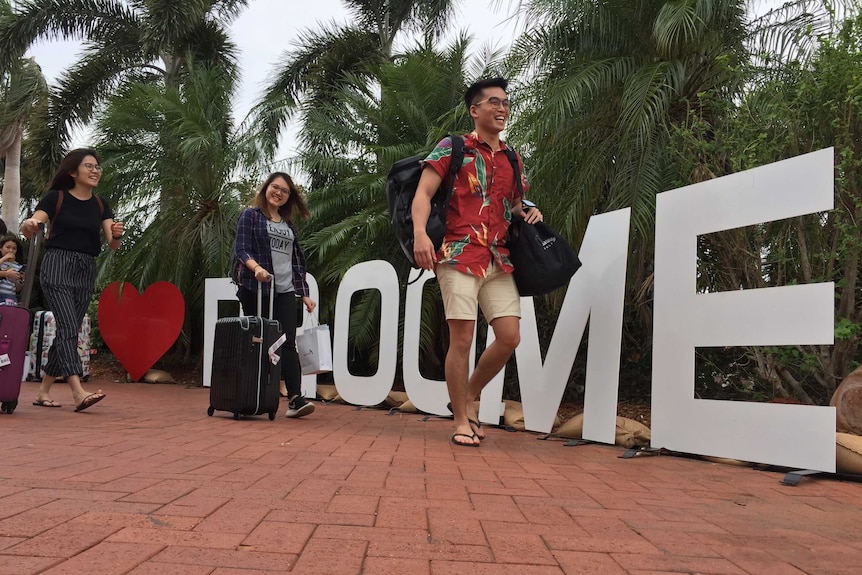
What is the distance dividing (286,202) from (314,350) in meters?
1.16

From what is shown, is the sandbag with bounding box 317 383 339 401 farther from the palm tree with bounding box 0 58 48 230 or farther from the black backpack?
the palm tree with bounding box 0 58 48 230

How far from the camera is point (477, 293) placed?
164 inches

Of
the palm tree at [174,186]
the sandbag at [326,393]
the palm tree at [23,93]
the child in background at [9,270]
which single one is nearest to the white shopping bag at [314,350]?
the sandbag at [326,393]

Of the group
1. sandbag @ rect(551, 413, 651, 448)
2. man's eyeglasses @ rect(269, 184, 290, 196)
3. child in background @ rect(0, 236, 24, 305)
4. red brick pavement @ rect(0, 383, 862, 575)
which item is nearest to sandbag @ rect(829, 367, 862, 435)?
red brick pavement @ rect(0, 383, 862, 575)

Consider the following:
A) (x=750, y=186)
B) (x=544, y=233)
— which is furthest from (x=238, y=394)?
(x=750, y=186)

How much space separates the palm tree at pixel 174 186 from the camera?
35.8 feet

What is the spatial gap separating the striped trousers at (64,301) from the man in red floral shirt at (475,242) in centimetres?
262

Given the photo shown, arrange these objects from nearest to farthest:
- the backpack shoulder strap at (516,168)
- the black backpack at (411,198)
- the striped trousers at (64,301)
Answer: the black backpack at (411,198), the backpack shoulder strap at (516,168), the striped trousers at (64,301)

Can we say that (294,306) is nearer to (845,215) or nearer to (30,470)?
(30,470)

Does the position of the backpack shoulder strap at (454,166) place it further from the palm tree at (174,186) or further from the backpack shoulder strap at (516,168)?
the palm tree at (174,186)

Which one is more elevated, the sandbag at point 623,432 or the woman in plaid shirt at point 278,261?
the woman in plaid shirt at point 278,261

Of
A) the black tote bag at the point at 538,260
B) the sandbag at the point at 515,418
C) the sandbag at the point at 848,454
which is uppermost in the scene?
the black tote bag at the point at 538,260

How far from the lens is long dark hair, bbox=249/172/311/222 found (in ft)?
17.5

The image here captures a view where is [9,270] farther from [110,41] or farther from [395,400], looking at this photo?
[110,41]
